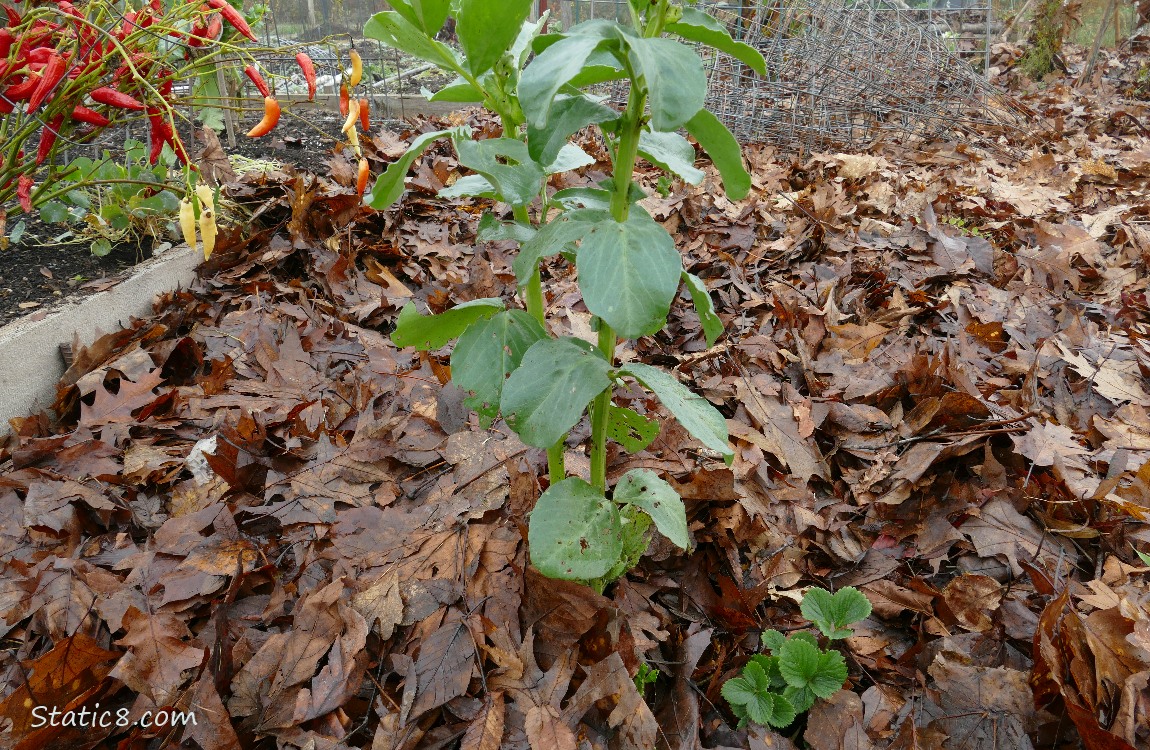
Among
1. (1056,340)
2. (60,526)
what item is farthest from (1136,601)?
(60,526)

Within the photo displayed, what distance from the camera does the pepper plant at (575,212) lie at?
79 centimetres

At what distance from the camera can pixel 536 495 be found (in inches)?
54.9

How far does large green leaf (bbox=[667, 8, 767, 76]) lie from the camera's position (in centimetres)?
85

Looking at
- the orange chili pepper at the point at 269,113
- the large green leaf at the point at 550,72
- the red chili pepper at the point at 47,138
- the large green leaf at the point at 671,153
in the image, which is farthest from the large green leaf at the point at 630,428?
the red chili pepper at the point at 47,138

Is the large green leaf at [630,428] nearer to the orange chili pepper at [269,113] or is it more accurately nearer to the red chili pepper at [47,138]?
the orange chili pepper at [269,113]

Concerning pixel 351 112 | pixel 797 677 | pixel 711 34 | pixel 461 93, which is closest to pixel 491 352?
pixel 461 93

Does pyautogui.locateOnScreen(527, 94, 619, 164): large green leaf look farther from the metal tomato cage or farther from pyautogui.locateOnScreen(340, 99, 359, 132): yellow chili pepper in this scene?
the metal tomato cage

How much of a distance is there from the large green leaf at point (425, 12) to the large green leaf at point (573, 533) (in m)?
0.66

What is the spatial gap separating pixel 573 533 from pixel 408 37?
0.75 m

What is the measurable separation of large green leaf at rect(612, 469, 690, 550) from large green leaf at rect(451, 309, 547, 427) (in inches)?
10.0

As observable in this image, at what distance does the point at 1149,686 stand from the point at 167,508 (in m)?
1.93

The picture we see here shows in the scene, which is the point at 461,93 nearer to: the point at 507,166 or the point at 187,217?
the point at 507,166

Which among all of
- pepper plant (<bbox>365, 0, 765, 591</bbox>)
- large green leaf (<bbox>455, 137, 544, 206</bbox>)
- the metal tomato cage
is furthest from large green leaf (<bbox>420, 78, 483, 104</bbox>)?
the metal tomato cage

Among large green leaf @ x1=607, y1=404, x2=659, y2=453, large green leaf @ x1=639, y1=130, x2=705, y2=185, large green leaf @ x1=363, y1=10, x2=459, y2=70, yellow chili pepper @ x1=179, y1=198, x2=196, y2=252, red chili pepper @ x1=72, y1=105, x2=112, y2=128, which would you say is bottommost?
large green leaf @ x1=607, y1=404, x2=659, y2=453
